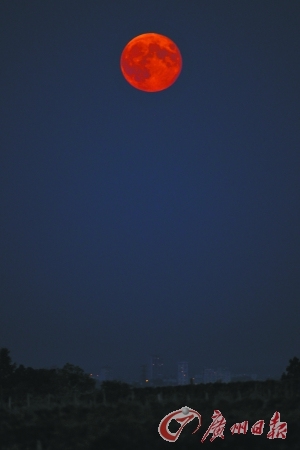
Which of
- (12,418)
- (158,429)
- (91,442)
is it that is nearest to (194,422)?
(158,429)

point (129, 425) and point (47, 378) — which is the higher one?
point (47, 378)

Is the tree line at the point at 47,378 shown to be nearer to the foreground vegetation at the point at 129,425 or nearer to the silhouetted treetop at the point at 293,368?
the silhouetted treetop at the point at 293,368

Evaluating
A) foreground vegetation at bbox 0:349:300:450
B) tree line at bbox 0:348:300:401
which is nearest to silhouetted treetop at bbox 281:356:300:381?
tree line at bbox 0:348:300:401

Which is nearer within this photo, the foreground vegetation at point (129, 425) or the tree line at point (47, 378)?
the foreground vegetation at point (129, 425)

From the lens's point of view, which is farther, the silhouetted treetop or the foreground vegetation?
the silhouetted treetop

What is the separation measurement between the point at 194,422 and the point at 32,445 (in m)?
4.85

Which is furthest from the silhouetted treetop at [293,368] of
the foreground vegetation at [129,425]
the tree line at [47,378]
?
the foreground vegetation at [129,425]

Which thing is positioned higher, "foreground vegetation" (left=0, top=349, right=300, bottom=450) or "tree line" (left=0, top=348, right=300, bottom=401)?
"tree line" (left=0, top=348, right=300, bottom=401)

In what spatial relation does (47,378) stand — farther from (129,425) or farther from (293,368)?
(129,425)

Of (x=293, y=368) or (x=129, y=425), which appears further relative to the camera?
(x=293, y=368)

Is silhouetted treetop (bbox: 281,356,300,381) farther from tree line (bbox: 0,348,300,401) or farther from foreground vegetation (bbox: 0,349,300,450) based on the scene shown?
foreground vegetation (bbox: 0,349,300,450)

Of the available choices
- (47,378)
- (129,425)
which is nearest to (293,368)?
(47,378)

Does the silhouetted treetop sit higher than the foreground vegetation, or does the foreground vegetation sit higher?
the silhouetted treetop

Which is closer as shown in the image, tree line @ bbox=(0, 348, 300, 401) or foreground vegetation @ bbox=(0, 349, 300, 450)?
foreground vegetation @ bbox=(0, 349, 300, 450)
